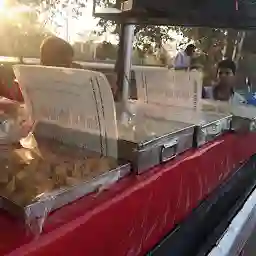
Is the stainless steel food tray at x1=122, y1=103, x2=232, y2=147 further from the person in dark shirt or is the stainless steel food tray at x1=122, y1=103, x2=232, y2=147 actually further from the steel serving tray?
the person in dark shirt

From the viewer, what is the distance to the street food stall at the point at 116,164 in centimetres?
61

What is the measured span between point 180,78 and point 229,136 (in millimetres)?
256

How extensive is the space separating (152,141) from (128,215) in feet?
0.62

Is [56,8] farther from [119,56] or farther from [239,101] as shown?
[239,101]

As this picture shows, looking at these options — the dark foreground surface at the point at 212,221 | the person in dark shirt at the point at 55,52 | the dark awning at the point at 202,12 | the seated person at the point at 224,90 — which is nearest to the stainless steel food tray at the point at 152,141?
the dark foreground surface at the point at 212,221

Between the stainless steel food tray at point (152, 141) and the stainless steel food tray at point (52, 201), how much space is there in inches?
2.3

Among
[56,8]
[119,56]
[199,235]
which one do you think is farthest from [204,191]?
[56,8]

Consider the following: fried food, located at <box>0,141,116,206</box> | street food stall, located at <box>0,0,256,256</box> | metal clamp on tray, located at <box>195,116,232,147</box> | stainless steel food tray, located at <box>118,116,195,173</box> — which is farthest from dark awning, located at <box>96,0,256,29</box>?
fried food, located at <box>0,141,116,206</box>

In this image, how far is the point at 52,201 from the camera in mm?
609

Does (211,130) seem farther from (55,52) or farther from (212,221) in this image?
(55,52)

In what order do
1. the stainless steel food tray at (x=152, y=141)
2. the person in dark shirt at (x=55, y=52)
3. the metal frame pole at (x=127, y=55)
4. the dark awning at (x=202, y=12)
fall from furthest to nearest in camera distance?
the person in dark shirt at (x=55, y=52)
the metal frame pole at (x=127, y=55)
the dark awning at (x=202, y=12)
the stainless steel food tray at (x=152, y=141)

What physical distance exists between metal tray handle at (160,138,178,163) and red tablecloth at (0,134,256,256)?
0.02 m

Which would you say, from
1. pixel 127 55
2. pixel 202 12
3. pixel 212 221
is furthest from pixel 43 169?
pixel 127 55

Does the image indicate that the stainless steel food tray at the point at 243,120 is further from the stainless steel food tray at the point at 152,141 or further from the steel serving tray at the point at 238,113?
the stainless steel food tray at the point at 152,141
